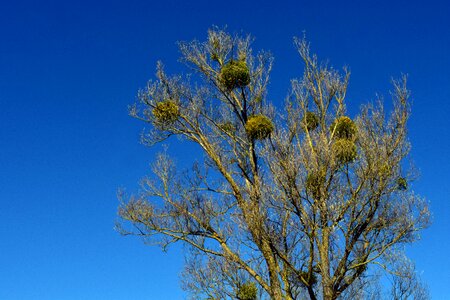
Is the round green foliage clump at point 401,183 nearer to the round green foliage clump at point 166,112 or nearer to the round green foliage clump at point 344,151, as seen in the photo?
the round green foliage clump at point 344,151

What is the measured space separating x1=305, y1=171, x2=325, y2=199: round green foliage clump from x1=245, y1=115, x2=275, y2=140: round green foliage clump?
1.85m

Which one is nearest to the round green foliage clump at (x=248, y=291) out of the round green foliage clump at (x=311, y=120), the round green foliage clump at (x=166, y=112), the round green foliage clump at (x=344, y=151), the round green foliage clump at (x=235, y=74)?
the round green foliage clump at (x=344, y=151)

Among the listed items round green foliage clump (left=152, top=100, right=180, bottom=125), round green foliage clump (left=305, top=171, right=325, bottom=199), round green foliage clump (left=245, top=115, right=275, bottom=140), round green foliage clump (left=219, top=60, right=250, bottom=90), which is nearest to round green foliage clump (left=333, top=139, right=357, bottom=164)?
round green foliage clump (left=305, top=171, right=325, bottom=199)

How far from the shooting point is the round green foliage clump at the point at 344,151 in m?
11.9

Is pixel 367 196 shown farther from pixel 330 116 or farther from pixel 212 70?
pixel 212 70

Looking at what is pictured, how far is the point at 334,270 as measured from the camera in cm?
1152

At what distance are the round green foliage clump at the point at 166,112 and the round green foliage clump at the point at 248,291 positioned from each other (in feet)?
14.8

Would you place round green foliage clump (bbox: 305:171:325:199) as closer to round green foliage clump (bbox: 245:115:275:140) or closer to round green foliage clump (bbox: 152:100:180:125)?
round green foliage clump (bbox: 245:115:275:140)

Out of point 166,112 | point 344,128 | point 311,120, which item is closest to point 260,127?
point 311,120

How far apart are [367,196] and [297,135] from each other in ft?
6.87

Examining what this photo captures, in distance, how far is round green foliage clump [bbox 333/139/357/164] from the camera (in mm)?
11891

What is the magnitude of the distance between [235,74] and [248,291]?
5127mm

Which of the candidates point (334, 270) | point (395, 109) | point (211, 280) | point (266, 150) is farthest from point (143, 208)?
point (395, 109)

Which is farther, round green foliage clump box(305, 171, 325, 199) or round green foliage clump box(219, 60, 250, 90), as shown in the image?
round green foliage clump box(219, 60, 250, 90)
